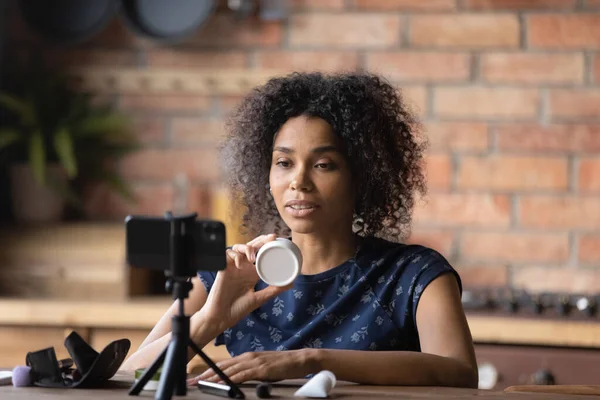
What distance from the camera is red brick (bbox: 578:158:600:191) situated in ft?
9.21

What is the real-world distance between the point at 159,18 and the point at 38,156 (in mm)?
560

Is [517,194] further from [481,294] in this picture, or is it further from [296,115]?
[296,115]

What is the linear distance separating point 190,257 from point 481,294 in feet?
4.88

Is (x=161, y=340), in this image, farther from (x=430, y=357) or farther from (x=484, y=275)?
(x=484, y=275)

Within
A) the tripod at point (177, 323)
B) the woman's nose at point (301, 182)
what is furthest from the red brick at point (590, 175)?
the tripod at point (177, 323)

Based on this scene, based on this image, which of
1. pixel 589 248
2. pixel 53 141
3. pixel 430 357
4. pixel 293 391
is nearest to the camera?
pixel 293 391

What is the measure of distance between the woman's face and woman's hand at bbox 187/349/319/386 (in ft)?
1.13

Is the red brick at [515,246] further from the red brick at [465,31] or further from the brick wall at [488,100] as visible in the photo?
the red brick at [465,31]

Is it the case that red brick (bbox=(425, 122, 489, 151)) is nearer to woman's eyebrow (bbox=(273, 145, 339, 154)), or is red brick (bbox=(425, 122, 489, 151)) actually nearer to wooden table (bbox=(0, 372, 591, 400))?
woman's eyebrow (bbox=(273, 145, 339, 154))

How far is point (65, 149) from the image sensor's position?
2.81 m

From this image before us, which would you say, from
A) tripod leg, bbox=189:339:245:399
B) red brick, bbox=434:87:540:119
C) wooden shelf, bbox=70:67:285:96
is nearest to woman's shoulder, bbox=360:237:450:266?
tripod leg, bbox=189:339:245:399

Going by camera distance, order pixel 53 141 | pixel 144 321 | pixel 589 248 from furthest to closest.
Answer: pixel 53 141, pixel 589 248, pixel 144 321

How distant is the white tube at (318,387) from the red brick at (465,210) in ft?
5.02

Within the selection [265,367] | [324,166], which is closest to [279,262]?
[265,367]
